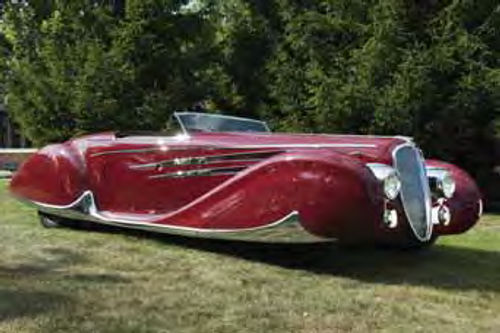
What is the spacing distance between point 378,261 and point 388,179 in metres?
1.57

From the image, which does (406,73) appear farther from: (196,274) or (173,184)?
(196,274)

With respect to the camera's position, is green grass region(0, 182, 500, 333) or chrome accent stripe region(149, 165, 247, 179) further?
chrome accent stripe region(149, 165, 247, 179)

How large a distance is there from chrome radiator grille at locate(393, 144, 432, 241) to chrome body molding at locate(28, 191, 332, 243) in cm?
98

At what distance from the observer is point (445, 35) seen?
45.2ft

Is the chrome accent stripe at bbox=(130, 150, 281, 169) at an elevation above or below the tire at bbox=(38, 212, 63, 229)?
above

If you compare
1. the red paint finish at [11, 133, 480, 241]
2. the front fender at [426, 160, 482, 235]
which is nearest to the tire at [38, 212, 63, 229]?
the red paint finish at [11, 133, 480, 241]

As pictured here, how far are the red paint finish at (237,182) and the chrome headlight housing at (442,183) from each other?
12 cm

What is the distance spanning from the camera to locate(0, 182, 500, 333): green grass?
5.29m

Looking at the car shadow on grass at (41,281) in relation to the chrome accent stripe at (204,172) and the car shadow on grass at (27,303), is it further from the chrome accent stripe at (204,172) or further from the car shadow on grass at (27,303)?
the chrome accent stripe at (204,172)

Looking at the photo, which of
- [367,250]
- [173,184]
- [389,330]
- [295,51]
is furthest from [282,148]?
[295,51]

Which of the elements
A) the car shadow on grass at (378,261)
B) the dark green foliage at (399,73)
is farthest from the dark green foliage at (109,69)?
the car shadow on grass at (378,261)

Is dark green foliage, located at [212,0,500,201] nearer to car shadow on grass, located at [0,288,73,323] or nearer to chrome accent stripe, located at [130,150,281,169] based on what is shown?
chrome accent stripe, located at [130,150,281,169]

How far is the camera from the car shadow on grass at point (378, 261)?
714cm

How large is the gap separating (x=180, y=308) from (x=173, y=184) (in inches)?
107
